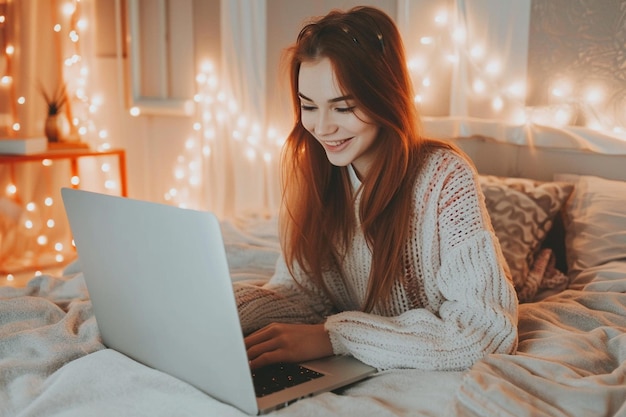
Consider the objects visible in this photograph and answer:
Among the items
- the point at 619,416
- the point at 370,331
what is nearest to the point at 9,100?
the point at 370,331

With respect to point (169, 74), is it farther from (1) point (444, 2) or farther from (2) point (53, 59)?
(1) point (444, 2)

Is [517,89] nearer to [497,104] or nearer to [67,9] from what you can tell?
[497,104]

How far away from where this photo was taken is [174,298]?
39.3 inches

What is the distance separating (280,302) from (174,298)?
42cm

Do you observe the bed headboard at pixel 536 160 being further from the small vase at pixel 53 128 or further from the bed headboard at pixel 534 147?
the small vase at pixel 53 128

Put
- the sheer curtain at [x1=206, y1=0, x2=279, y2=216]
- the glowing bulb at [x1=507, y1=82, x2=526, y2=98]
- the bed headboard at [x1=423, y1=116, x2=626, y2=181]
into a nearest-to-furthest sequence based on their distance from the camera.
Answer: the bed headboard at [x1=423, y1=116, x2=626, y2=181], the glowing bulb at [x1=507, y1=82, x2=526, y2=98], the sheer curtain at [x1=206, y1=0, x2=279, y2=216]

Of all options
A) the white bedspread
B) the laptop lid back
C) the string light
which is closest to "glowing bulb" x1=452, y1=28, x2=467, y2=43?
the string light

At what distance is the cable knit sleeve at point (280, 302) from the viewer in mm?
1336

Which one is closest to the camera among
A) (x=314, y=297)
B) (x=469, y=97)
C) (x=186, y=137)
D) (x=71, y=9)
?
(x=314, y=297)

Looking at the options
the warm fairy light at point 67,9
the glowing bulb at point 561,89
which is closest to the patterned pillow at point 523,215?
the glowing bulb at point 561,89

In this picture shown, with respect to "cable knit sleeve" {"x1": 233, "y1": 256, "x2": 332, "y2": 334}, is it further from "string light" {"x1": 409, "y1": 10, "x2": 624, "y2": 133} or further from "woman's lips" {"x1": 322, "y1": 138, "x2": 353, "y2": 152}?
"string light" {"x1": 409, "y1": 10, "x2": 624, "y2": 133}

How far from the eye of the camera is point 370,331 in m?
1.20

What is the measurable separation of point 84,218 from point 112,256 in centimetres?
9

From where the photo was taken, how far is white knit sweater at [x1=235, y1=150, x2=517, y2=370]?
45.4 inches
